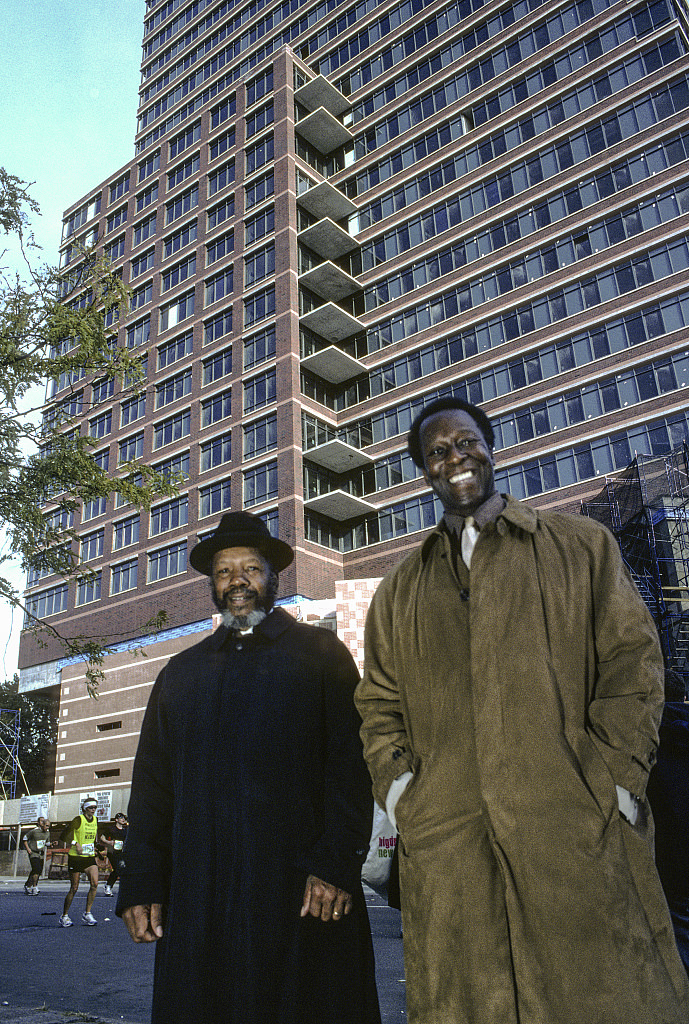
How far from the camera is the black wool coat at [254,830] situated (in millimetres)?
2578

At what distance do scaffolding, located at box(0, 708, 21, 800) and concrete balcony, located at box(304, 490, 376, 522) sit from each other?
1920cm

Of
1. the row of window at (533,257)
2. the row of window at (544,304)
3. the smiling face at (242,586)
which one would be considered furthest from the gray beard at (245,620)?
the row of window at (533,257)

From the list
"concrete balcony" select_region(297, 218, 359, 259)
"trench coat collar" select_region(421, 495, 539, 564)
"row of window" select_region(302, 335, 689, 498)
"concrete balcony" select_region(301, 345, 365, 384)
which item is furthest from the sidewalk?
"concrete balcony" select_region(297, 218, 359, 259)

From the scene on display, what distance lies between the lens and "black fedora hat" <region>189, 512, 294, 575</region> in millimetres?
3402

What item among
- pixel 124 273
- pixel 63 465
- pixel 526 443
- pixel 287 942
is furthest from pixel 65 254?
pixel 287 942

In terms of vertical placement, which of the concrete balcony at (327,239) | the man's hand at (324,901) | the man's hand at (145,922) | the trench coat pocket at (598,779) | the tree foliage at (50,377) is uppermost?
the concrete balcony at (327,239)

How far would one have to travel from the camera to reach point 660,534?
2189 cm

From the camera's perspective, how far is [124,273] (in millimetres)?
45781

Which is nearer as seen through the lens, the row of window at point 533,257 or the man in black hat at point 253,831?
the man in black hat at point 253,831

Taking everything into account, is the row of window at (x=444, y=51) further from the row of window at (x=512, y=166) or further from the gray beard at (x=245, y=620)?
the gray beard at (x=245, y=620)

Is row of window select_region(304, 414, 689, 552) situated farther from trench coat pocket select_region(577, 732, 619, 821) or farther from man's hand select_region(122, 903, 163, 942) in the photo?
trench coat pocket select_region(577, 732, 619, 821)

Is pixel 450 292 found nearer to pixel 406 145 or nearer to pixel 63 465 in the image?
pixel 406 145

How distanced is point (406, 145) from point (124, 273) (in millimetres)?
18687

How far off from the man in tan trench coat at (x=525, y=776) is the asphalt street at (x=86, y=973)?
9.18 ft
